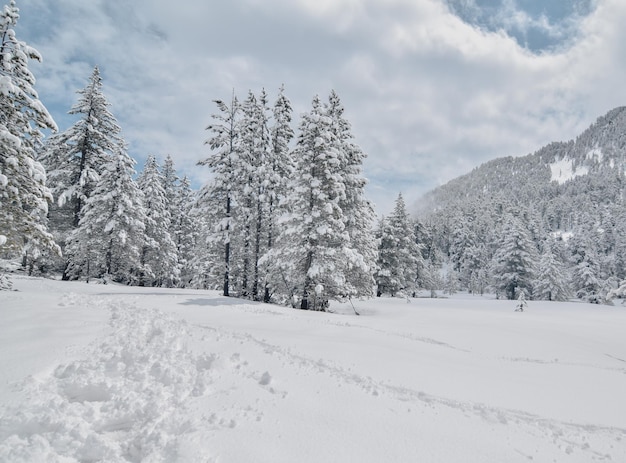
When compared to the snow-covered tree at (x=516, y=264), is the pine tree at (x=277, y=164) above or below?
above

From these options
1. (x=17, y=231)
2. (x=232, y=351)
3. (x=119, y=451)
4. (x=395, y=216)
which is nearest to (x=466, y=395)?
(x=232, y=351)

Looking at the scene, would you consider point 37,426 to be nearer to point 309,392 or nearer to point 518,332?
point 309,392

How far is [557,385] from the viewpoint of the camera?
900 cm

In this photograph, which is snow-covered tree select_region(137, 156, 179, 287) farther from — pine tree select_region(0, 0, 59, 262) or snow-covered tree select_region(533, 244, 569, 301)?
snow-covered tree select_region(533, 244, 569, 301)

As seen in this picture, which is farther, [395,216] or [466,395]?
[395,216]

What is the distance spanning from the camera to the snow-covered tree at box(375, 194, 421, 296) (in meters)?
38.6

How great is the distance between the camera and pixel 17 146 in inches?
496

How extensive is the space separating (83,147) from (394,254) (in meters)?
31.7

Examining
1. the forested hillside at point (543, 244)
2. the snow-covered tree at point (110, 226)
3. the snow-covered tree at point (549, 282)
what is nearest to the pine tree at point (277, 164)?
the snow-covered tree at point (110, 226)

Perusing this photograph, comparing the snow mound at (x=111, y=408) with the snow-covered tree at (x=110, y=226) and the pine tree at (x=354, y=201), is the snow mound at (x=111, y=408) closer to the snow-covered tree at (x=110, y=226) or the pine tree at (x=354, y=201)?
the pine tree at (x=354, y=201)

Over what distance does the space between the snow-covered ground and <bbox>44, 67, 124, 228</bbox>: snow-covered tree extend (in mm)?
17119

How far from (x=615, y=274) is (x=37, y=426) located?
313ft

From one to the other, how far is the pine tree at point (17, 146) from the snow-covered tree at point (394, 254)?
95.9 feet

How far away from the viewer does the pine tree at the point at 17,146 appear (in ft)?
41.7
